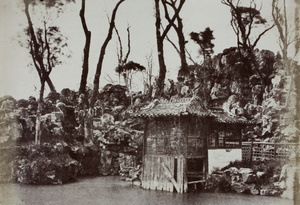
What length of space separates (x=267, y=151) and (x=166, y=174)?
207cm

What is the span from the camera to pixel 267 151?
23.5 feet

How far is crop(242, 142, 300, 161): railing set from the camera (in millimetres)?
6098

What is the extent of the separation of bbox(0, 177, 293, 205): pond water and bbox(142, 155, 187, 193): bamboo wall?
0.24 m

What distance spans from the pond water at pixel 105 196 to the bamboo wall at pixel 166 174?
0.24 m

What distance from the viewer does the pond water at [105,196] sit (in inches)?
245

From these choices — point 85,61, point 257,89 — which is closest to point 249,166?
point 257,89

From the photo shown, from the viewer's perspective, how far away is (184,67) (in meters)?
7.47

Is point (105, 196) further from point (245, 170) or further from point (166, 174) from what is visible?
point (245, 170)

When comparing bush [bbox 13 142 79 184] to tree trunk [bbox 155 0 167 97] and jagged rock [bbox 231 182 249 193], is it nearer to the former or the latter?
tree trunk [bbox 155 0 167 97]

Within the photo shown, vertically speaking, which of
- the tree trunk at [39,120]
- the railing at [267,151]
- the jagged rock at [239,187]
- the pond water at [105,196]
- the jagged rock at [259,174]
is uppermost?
the tree trunk at [39,120]

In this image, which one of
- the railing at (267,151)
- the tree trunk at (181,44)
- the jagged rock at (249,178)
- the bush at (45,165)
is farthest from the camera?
the jagged rock at (249,178)

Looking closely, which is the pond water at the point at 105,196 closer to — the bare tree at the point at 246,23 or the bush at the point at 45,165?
the bush at the point at 45,165

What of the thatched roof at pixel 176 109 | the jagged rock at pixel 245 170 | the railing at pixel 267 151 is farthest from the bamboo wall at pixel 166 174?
the railing at pixel 267 151

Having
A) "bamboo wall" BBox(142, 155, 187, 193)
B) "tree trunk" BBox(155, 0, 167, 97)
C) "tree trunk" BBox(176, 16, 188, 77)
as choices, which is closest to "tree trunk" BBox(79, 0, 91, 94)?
"tree trunk" BBox(155, 0, 167, 97)
